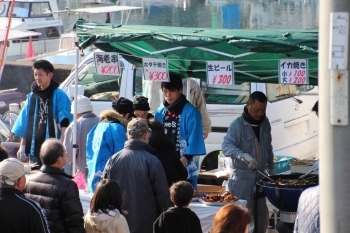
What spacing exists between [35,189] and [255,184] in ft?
9.12

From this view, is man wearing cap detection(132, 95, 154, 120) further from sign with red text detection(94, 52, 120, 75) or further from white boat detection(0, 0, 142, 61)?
white boat detection(0, 0, 142, 61)

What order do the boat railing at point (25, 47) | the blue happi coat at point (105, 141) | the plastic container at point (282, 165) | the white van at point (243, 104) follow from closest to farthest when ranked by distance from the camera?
the blue happi coat at point (105, 141) < the plastic container at point (282, 165) < the white van at point (243, 104) < the boat railing at point (25, 47)

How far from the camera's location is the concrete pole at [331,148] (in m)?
4.21

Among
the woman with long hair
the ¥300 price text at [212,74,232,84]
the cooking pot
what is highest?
the ¥300 price text at [212,74,232,84]

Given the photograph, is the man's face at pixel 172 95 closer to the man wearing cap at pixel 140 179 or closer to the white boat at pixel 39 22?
the man wearing cap at pixel 140 179

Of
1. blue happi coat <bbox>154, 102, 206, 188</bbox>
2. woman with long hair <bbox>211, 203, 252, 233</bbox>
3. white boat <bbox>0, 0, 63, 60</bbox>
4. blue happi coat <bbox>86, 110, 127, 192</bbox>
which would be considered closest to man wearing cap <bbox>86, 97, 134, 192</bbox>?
blue happi coat <bbox>86, 110, 127, 192</bbox>

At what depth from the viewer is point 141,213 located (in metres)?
6.89

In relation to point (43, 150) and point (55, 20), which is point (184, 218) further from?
point (55, 20)

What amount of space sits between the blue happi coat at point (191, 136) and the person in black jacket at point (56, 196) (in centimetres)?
242

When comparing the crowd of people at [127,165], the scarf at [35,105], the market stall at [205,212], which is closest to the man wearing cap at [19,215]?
the crowd of people at [127,165]

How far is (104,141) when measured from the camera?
7.79m

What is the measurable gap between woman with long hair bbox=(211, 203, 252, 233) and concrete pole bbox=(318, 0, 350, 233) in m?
0.94

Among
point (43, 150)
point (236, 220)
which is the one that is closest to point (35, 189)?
point (43, 150)

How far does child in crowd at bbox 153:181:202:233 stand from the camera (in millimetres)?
6137
